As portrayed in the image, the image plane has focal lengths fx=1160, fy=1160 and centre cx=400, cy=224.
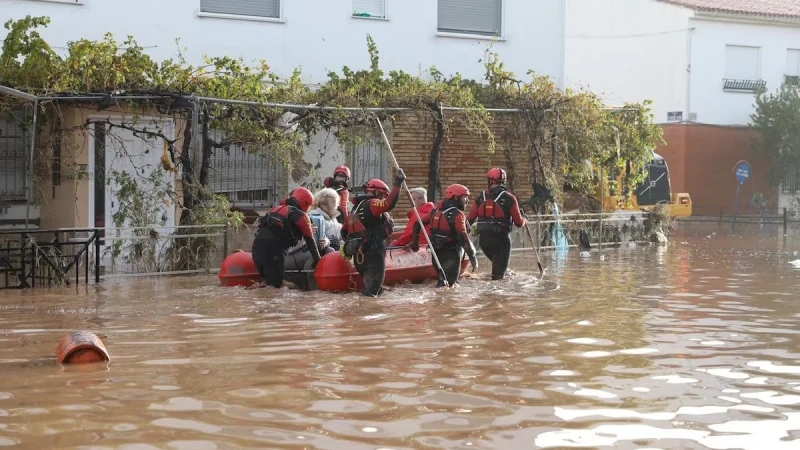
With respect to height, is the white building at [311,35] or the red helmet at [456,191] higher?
the white building at [311,35]

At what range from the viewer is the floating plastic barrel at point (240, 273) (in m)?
15.2

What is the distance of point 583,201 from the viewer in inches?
1013

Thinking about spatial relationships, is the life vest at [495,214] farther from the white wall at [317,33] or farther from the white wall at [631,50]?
the white wall at [631,50]

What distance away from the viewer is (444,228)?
15.5 meters

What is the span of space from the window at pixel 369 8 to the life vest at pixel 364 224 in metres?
10.4

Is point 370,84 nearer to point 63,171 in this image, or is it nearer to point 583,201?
point 63,171

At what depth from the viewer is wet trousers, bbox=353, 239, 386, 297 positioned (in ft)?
46.8

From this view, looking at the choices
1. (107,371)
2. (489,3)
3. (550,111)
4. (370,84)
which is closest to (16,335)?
(107,371)

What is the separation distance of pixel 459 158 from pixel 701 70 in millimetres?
20007

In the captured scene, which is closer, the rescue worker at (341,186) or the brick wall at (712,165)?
the rescue worker at (341,186)

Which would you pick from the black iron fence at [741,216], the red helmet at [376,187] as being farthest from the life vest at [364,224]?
the black iron fence at [741,216]

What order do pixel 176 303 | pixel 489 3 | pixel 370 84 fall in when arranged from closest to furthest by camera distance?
1. pixel 176 303
2. pixel 370 84
3. pixel 489 3

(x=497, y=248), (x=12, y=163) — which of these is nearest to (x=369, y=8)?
(x=12, y=163)

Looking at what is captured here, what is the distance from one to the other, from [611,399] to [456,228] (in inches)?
294
